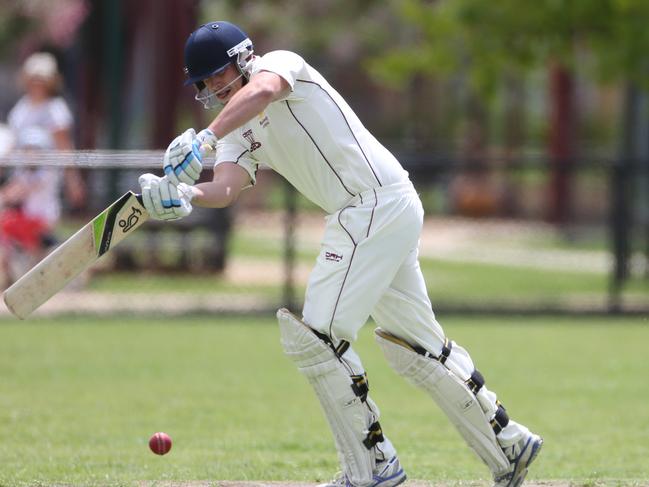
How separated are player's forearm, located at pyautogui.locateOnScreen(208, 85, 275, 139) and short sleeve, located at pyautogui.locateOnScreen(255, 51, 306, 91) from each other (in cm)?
16

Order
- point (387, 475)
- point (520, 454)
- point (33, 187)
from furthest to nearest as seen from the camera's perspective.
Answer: point (33, 187)
point (520, 454)
point (387, 475)

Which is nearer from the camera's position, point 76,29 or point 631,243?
point 631,243

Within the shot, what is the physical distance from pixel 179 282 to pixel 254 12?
17934mm

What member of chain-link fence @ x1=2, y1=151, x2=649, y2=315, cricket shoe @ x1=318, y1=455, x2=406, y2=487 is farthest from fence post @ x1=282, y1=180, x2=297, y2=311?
cricket shoe @ x1=318, y1=455, x2=406, y2=487

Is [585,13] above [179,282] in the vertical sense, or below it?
above

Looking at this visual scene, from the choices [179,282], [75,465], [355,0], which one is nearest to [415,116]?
[355,0]

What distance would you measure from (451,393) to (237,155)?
1496 millimetres

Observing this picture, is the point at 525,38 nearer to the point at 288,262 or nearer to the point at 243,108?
the point at 288,262

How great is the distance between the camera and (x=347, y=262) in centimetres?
568

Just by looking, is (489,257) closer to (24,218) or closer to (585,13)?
(585,13)

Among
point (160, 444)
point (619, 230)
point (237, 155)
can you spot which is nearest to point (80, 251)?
point (237, 155)

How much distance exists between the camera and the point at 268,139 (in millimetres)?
5840

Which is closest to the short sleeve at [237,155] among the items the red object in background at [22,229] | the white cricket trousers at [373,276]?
the white cricket trousers at [373,276]

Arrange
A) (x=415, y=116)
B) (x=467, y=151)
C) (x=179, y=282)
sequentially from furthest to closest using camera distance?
(x=415, y=116) → (x=467, y=151) → (x=179, y=282)
